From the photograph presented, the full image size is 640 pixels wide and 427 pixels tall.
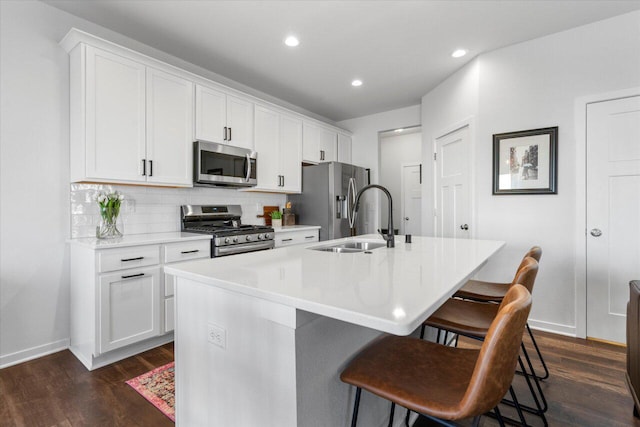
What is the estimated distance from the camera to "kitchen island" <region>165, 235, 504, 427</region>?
90cm

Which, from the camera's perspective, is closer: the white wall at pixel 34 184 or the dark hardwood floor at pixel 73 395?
the dark hardwood floor at pixel 73 395

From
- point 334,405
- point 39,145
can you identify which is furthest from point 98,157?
point 334,405

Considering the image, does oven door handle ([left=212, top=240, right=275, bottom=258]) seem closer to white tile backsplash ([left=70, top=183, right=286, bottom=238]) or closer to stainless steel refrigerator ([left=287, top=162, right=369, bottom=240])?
white tile backsplash ([left=70, top=183, right=286, bottom=238])

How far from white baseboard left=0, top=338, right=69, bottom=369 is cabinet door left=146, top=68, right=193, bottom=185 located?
1.48 metres

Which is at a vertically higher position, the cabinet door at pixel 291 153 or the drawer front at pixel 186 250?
the cabinet door at pixel 291 153

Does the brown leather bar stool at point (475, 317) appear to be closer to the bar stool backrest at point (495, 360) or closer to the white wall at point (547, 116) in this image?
the bar stool backrest at point (495, 360)

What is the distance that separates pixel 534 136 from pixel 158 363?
375 centimetres

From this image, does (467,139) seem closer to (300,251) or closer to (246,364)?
(300,251)

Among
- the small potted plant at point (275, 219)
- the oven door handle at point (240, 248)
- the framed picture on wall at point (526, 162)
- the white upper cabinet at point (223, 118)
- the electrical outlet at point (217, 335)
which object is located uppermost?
the white upper cabinet at point (223, 118)

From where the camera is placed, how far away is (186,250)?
106 inches

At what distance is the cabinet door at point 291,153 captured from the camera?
13.5 ft

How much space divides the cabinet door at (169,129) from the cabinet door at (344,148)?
105 inches

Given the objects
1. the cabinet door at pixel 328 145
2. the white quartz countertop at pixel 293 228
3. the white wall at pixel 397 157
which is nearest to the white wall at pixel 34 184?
the white quartz countertop at pixel 293 228

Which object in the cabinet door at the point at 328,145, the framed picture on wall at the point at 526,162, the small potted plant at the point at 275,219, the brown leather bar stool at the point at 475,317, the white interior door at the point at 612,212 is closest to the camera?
the brown leather bar stool at the point at 475,317
